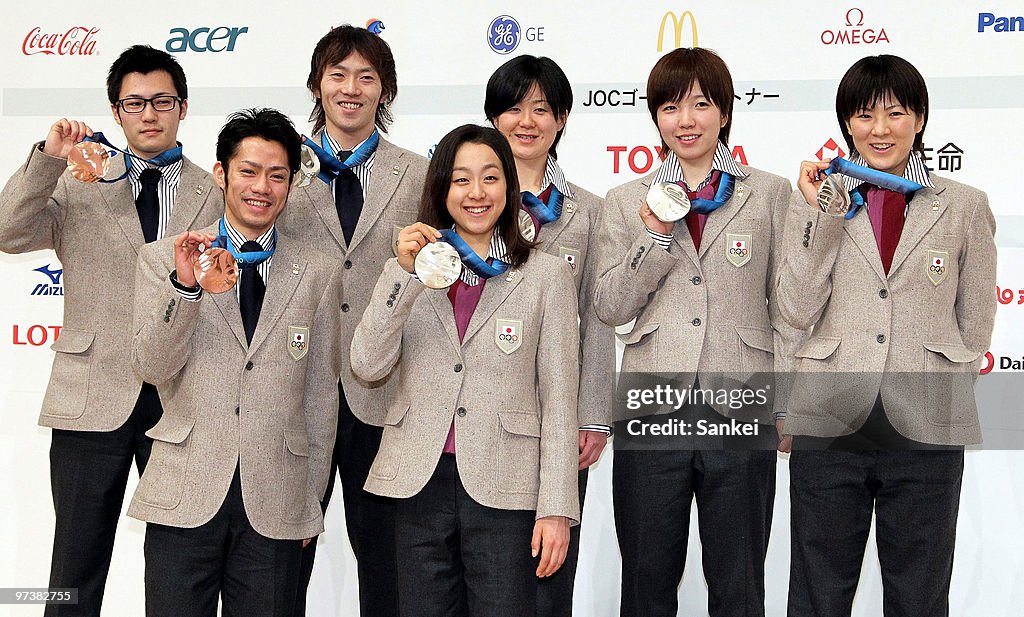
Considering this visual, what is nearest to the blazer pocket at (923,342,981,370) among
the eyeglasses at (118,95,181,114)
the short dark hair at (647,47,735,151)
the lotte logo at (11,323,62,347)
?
the short dark hair at (647,47,735,151)

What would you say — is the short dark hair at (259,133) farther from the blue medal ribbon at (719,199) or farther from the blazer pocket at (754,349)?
the blazer pocket at (754,349)

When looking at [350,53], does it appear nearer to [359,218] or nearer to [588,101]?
[359,218]

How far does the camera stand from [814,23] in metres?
4.28

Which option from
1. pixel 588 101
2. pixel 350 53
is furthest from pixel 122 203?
pixel 588 101

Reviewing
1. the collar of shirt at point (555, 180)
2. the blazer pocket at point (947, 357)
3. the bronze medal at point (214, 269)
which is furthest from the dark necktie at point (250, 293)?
the blazer pocket at point (947, 357)

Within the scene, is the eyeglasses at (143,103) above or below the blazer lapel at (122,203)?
above

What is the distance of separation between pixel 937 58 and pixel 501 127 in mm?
1978

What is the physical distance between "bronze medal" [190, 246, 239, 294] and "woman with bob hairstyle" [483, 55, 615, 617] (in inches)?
36.0

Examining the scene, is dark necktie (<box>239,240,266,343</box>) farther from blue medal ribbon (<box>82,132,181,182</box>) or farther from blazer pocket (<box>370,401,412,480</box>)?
blue medal ribbon (<box>82,132,181,182</box>)

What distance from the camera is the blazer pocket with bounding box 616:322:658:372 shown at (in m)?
3.14

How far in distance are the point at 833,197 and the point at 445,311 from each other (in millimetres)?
1110

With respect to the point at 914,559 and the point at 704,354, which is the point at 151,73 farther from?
the point at 914,559

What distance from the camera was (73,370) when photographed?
334 centimetres

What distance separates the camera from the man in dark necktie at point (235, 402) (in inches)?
108
